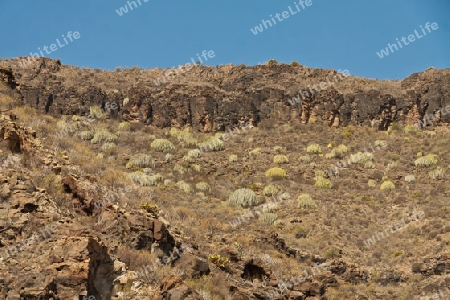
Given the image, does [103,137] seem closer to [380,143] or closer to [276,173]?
[276,173]

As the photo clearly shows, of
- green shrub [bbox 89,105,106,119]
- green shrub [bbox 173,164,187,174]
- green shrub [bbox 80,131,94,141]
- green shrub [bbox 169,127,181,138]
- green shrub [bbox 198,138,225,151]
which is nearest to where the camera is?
green shrub [bbox 173,164,187,174]

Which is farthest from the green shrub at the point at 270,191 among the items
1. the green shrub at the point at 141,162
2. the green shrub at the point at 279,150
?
the green shrub at the point at 141,162

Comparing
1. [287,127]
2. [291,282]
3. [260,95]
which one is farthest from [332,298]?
[260,95]

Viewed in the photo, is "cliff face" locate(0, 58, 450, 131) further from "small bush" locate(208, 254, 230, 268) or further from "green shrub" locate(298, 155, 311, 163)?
"small bush" locate(208, 254, 230, 268)

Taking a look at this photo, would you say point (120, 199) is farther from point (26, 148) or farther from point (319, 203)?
point (319, 203)

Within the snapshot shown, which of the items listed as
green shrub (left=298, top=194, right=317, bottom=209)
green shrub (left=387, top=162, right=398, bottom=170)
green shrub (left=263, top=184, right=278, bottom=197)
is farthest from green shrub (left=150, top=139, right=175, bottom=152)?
green shrub (left=387, top=162, right=398, bottom=170)

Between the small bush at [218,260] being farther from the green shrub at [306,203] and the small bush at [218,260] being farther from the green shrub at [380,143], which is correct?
the green shrub at [380,143]

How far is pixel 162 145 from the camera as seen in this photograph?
115ft

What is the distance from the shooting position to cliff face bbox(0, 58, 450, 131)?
40.2 metres

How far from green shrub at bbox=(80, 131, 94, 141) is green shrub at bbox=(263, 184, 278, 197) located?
49.4 ft

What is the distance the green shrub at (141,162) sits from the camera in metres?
30.5

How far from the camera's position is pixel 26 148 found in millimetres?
10352

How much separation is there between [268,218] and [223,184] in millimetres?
6392

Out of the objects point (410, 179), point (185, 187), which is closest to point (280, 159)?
point (410, 179)
